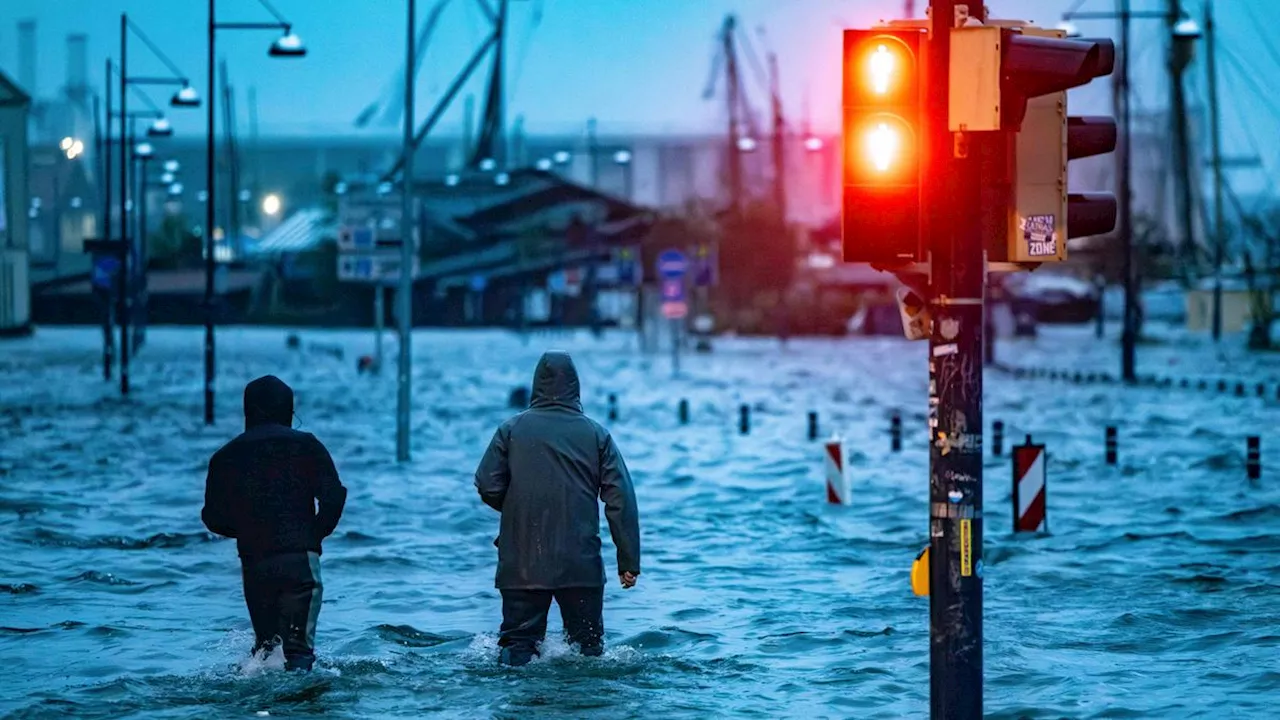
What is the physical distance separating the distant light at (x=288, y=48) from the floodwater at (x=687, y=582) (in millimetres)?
5640

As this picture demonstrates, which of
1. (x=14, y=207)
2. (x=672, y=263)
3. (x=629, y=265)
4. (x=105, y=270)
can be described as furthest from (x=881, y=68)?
(x=629, y=265)

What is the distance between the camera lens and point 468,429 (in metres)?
35.3

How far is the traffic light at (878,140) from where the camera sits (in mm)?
8508

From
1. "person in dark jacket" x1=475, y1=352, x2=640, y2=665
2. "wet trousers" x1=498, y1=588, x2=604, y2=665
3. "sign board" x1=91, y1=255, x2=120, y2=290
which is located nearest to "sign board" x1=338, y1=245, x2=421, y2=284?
"sign board" x1=91, y1=255, x2=120, y2=290

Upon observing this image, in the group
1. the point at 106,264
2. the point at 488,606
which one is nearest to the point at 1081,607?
the point at 488,606

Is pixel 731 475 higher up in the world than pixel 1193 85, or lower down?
lower down

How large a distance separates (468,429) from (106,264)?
14.2m

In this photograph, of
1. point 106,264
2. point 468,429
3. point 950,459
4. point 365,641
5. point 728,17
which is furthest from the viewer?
point 728,17

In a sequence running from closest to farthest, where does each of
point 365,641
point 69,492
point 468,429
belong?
point 365,641 < point 69,492 < point 468,429

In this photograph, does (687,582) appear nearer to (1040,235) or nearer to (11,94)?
(1040,235)

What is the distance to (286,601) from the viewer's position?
10422mm

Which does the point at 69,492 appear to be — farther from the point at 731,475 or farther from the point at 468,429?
the point at 468,429

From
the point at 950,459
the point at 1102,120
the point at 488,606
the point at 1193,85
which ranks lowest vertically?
the point at 488,606

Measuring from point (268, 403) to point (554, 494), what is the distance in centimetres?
154
